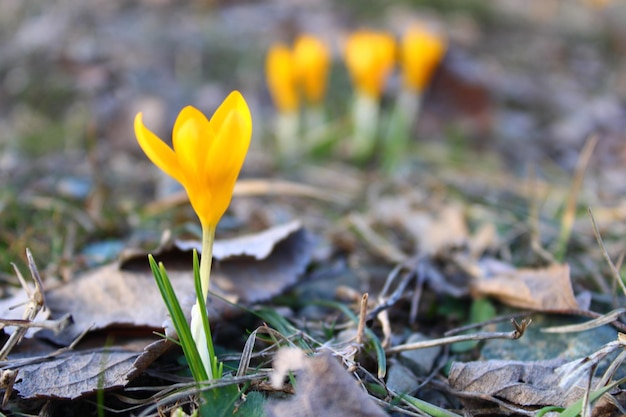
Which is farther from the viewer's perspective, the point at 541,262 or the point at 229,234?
the point at 229,234

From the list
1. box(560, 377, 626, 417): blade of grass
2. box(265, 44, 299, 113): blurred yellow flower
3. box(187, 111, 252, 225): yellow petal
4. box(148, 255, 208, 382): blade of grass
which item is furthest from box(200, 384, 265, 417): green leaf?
box(265, 44, 299, 113): blurred yellow flower

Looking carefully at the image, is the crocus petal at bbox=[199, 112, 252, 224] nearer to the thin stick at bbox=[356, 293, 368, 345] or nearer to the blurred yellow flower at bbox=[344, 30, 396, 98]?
the thin stick at bbox=[356, 293, 368, 345]

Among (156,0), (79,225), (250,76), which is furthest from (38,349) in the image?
(156,0)

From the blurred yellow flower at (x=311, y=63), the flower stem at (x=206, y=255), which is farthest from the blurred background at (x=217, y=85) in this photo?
the flower stem at (x=206, y=255)

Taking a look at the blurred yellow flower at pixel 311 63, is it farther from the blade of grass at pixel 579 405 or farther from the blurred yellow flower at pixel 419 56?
the blade of grass at pixel 579 405

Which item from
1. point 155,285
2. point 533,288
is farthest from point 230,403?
point 533,288

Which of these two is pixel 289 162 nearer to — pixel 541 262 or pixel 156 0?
pixel 541 262

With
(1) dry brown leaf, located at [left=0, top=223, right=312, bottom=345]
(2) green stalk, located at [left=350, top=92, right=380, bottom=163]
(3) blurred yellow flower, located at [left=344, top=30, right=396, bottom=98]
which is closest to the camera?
(1) dry brown leaf, located at [left=0, top=223, right=312, bottom=345]
